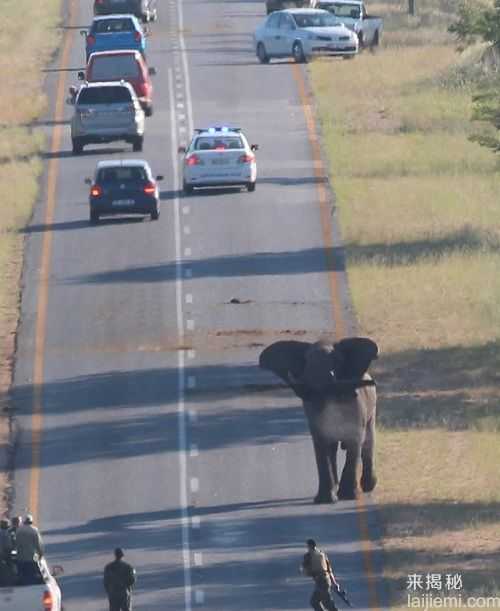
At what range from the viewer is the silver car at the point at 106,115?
59438mm

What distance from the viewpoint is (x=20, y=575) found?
23422 millimetres

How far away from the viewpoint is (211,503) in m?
31.9

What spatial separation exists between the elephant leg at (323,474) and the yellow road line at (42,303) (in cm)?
397

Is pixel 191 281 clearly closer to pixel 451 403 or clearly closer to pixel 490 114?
pixel 490 114

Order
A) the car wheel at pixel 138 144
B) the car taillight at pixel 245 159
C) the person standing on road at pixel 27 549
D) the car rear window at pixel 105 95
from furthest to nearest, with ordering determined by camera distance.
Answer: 1. the car wheel at pixel 138 144
2. the car rear window at pixel 105 95
3. the car taillight at pixel 245 159
4. the person standing on road at pixel 27 549

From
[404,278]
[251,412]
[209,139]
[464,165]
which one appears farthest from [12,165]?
[251,412]

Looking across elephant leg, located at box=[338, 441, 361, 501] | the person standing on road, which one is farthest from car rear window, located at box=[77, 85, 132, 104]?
the person standing on road

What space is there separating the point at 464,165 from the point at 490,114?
15.6m

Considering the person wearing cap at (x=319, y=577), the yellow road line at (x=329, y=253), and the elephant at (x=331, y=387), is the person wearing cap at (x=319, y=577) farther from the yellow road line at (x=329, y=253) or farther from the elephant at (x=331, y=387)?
the elephant at (x=331, y=387)

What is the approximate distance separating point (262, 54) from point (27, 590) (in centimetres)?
5219

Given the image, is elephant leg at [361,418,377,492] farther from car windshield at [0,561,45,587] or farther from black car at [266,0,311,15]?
black car at [266,0,311,15]

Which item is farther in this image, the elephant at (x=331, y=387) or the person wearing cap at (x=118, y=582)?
the elephant at (x=331, y=387)

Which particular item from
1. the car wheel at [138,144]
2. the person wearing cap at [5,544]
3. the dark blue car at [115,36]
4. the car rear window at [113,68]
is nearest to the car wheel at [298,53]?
the dark blue car at [115,36]

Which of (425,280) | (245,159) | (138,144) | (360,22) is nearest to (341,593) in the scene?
(425,280)
